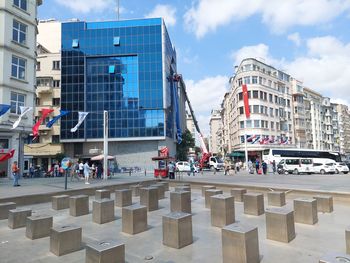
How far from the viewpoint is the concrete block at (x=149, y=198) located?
11430mm

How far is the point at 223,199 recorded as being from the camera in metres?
8.66

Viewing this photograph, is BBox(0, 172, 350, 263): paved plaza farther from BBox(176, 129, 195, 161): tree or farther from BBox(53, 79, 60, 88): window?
BBox(176, 129, 195, 161): tree

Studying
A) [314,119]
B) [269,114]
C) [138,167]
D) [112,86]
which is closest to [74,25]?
[112,86]

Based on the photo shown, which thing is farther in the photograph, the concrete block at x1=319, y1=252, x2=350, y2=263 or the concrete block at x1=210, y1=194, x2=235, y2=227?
the concrete block at x1=210, y1=194, x2=235, y2=227

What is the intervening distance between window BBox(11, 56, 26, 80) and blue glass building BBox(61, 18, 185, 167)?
24.0m

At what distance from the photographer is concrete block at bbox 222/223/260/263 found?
539cm

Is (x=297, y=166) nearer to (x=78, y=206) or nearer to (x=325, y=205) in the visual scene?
(x=325, y=205)

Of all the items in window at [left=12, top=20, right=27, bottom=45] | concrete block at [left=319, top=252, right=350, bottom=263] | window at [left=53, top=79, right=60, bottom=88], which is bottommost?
concrete block at [left=319, top=252, right=350, bottom=263]

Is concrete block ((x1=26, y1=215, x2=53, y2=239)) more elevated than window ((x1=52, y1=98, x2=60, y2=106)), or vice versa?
window ((x1=52, y1=98, x2=60, y2=106))

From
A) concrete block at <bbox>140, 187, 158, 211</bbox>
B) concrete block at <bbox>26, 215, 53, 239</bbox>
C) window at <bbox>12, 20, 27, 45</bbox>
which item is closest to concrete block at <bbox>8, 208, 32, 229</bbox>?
concrete block at <bbox>26, 215, 53, 239</bbox>

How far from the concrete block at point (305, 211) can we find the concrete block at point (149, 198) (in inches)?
207

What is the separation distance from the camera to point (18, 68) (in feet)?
90.4

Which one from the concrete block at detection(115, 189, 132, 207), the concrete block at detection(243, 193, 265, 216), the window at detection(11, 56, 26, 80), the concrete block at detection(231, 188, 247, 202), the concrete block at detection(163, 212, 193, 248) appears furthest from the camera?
the window at detection(11, 56, 26, 80)

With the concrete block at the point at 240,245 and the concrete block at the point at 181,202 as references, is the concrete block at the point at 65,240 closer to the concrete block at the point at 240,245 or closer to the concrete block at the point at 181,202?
the concrete block at the point at 240,245
